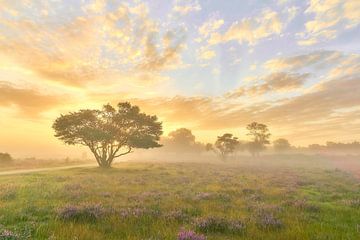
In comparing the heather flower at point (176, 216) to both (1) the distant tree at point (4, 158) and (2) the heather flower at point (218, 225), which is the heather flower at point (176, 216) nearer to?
(2) the heather flower at point (218, 225)

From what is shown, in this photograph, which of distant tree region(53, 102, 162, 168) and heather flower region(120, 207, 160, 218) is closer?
heather flower region(120, 207, 160, 218)

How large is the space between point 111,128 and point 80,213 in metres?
39.9

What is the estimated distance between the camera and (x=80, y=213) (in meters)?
9.77

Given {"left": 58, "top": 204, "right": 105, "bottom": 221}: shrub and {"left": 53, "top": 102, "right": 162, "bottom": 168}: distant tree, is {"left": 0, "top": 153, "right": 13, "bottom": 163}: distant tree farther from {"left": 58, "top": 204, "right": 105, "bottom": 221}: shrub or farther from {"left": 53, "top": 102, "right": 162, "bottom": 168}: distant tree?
{"left": 58, "top": 204, "right": 105, "bottom": 221}: shrub

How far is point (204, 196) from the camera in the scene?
15406mm

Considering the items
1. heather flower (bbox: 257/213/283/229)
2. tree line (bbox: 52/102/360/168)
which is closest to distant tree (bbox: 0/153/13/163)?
tree line (bbox: 52/102/360/168)

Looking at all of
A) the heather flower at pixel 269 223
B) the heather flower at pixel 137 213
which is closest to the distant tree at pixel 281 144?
the heather flower at pixel 269 223

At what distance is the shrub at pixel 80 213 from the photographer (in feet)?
31.0

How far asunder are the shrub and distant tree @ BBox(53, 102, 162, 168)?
36878mm

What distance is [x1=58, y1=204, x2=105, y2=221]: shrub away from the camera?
9449 mm

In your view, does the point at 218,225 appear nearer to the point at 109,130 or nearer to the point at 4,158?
the point at 109,130

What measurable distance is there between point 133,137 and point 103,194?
32.4 m

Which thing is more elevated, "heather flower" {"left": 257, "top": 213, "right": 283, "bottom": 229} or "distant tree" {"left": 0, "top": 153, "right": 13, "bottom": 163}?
"distant tree" {"left": 0, "top": 153, "right": 13, "bottom": 163}

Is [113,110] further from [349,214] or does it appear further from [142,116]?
[349,214]
